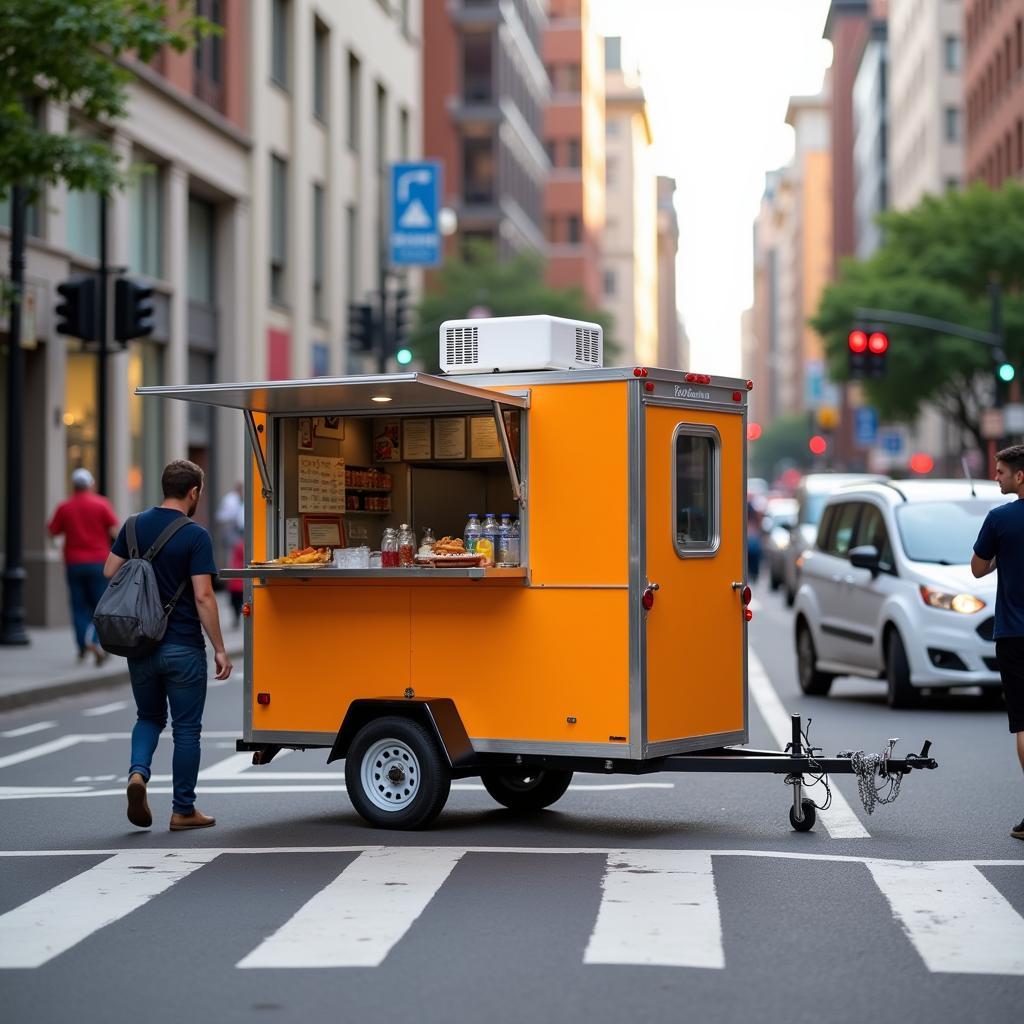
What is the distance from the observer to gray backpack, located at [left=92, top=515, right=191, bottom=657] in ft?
32.8

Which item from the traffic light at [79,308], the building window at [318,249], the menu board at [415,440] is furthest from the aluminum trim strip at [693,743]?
the building window at [318,249]

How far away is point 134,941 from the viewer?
7371 millimetres

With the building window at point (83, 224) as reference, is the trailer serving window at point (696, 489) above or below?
below

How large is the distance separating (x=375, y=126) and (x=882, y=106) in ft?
234

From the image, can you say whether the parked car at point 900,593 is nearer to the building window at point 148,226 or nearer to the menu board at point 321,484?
the menu board at point 321,484

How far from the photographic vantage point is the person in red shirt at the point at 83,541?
20719mm

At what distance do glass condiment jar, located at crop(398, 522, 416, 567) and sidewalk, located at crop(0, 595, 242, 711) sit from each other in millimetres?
7448

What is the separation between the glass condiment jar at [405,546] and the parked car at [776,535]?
28241mm

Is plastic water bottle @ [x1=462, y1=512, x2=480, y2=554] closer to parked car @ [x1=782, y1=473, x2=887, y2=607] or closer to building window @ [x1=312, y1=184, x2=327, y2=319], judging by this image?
parked car @ [x1=782, y1=473, x2=887, y2=607]

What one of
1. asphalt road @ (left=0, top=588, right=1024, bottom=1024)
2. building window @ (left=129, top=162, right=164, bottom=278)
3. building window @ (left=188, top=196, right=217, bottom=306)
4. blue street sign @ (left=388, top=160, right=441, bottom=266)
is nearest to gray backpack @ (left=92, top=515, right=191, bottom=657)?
asphalt road @ (left=0, top=588, right=1024, bottom=1024)

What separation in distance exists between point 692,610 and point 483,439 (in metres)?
1.54

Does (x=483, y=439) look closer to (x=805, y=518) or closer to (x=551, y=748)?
(x=551, y=748)

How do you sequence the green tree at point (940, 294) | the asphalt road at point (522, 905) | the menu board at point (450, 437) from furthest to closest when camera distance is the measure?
the green tree at point (940, 294), the menu board at point (450, 437), the asphalt road at point (522, 905)

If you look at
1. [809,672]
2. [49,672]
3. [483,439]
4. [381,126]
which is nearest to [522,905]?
[483,439]
